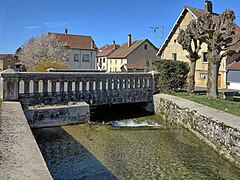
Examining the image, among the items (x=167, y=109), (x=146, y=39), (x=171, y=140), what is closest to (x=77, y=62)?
(x=146, y=39)

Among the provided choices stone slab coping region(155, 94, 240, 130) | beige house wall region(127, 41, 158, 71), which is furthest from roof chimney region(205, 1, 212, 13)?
stone slab coping region(155, 94, 240, 130)

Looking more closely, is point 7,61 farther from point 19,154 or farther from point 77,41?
point 19,154

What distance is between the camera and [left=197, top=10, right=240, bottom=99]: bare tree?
11.7 metres

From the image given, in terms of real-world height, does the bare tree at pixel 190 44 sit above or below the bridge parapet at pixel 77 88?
above

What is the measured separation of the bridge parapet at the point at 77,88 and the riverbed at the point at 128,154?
1668mm

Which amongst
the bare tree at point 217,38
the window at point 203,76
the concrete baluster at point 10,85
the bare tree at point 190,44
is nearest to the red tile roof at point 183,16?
the window at point 203,76

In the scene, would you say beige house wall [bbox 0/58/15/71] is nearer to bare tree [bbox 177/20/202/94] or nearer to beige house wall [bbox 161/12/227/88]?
beige house wall [bbox 161/12/227/88]

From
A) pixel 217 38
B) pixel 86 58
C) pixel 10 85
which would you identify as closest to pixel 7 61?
pixel 86 58

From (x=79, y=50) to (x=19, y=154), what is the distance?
44119 mm

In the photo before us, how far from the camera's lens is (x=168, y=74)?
13.8 m

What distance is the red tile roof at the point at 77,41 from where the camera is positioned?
46822 mm

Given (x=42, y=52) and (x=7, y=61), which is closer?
(x=42, y=52)

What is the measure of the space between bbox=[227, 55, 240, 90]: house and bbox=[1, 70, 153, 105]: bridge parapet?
16.5 m

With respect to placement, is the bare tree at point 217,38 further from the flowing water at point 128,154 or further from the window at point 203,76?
the window at point 203,76
